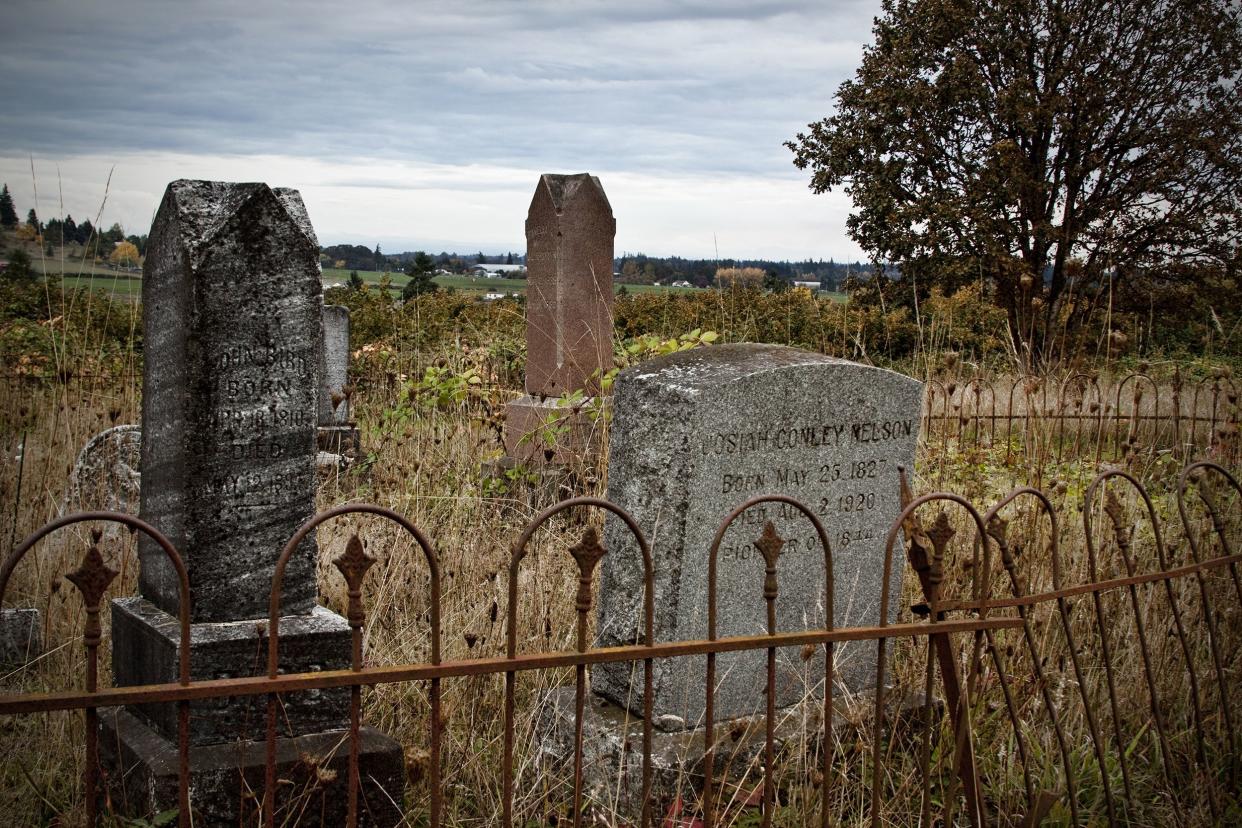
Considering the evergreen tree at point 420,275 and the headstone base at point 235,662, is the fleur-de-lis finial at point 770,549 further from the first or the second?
the evergreen tree at point 420,275

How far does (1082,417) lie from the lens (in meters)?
6.15

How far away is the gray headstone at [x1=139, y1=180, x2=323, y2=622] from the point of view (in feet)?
10.1

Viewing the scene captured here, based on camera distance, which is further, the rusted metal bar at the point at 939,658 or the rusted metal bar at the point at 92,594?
the rusted metal bar at the point at 939,658

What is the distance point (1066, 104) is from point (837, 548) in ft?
48.1

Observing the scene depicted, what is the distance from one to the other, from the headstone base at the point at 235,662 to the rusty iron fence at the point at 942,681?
0.39ft

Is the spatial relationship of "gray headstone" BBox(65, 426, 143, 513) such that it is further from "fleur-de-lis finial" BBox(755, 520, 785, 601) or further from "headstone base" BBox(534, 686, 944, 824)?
"fleur-de-lis finial" BBox(755, 520, 785, 601)

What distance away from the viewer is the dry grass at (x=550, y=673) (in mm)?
3285

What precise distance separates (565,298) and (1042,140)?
1257 cm

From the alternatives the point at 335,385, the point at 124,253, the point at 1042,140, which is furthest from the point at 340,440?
the point at 1042,140

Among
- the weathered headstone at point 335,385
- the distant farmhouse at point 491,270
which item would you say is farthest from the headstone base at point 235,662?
the distant farmhouse at point 491,270

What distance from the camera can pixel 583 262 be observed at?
719 centimetres

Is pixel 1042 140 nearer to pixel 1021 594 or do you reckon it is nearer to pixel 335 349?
pixel 335 349

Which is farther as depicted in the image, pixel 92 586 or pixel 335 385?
pixel 335 385

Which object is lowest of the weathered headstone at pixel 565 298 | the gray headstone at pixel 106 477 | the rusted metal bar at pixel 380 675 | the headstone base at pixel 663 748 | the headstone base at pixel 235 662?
the headstone base at pixel 663 748
